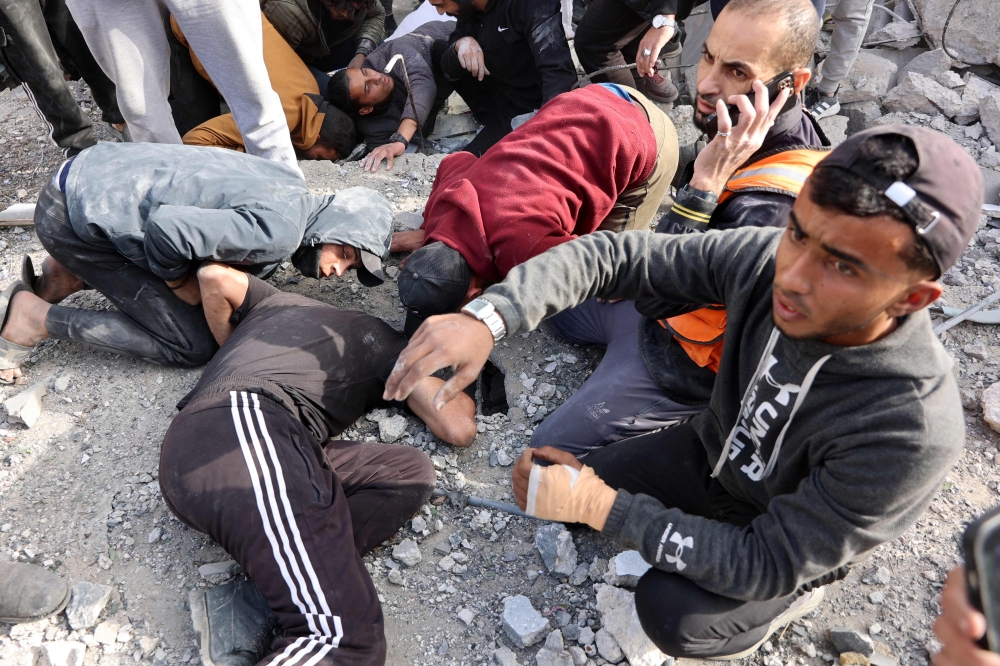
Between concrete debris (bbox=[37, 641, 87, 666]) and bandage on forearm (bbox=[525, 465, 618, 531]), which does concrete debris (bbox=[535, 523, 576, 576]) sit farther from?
concrete debris (bbox=[37, 641, 87, 666])

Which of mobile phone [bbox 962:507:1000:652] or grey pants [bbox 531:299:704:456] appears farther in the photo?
grey pants [bbox 531:299:704:456]

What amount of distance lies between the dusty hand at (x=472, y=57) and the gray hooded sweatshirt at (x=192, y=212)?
190 cm

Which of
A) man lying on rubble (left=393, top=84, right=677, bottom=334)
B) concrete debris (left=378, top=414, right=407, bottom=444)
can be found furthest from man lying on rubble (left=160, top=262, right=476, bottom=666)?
man lying on rubble (left=393, top=84, right=677, bottom=334)

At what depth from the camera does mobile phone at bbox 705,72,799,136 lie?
2131 millimetres

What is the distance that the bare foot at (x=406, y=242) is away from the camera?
3125 mm

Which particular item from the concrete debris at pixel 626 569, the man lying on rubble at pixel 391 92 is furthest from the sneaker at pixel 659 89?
the concrete debris at pixel 626 569

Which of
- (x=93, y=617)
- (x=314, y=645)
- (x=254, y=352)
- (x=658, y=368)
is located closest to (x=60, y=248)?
(x=254, y=352)

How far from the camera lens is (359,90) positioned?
436 cm

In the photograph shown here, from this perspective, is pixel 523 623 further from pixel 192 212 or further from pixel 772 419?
pixel 192 212

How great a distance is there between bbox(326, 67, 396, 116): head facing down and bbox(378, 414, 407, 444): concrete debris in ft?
8.53

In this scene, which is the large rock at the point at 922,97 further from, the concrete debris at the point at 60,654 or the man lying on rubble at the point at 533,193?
the concrete debris at the point at 60,654

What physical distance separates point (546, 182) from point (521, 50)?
1.92 metres

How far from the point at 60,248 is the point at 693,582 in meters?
2.44

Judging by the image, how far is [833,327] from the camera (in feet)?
4.52
